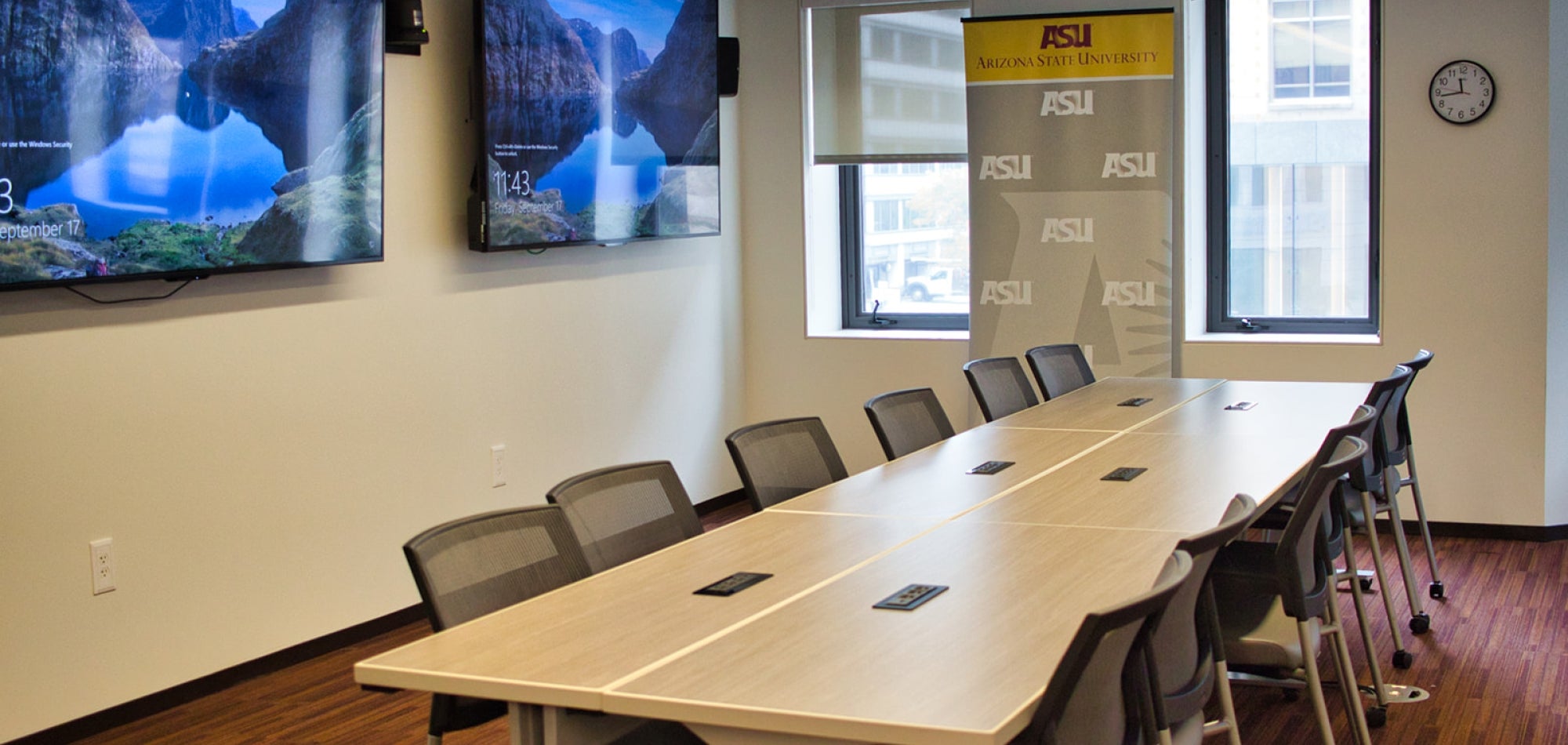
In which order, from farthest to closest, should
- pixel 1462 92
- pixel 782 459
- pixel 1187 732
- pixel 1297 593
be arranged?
pixel 1462 92 → pixel 782 459 → pixel 1297 593 → pixel 1187 732

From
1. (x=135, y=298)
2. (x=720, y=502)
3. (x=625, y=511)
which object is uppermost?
(x=135, y=298)

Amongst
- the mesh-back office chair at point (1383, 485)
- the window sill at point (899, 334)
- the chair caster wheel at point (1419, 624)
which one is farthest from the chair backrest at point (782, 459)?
the window sill at point (899, 334)

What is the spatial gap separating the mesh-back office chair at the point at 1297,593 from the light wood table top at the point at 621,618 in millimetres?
794

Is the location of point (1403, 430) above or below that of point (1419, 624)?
above

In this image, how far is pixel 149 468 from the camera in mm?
4465

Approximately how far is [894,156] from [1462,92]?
261 centimetres

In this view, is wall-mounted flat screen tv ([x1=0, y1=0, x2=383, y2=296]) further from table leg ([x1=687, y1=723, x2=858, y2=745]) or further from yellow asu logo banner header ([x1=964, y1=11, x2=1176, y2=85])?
yellow asu logo banner header ([x1=964, y1=11, x2=1176, y2=85])

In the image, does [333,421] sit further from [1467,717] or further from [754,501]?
[1467,717]

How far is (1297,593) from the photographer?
333cm

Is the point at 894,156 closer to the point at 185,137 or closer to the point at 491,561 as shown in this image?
the point at 185,137

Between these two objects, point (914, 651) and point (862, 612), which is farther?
point (862, 612)

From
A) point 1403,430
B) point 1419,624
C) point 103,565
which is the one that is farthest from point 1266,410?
point 103,565

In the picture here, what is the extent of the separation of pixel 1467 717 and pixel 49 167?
13.7ft

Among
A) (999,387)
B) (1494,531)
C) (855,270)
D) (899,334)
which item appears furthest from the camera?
(855,270)
